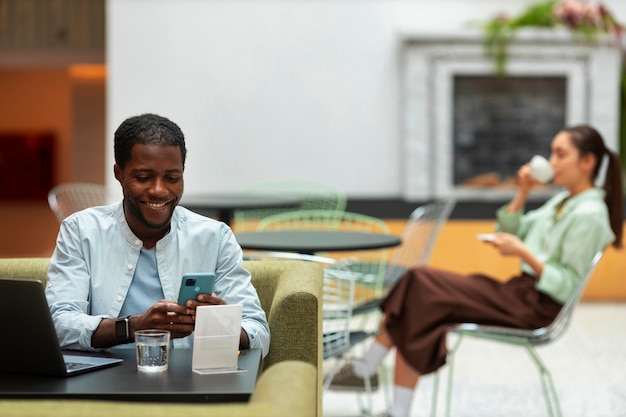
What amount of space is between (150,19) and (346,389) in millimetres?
4505

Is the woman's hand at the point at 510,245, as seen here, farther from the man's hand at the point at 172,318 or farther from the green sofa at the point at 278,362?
the man's hand at the point at 172,318

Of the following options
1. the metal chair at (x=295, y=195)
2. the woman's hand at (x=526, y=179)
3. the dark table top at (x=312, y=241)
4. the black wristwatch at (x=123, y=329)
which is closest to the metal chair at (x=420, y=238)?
the dark table top at (x=312, y=241)

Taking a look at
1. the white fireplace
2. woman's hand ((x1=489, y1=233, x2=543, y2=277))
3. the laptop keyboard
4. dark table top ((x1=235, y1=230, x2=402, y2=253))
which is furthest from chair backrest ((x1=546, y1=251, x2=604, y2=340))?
the white fireplace

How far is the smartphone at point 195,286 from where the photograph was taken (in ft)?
7.16

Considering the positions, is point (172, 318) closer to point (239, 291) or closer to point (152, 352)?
point (152, 352)

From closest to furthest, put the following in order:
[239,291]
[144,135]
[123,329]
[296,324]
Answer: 1. [123,329]
2. [144,135]
3. [239,291]
4. [296,324]

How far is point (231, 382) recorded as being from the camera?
80.3 inches

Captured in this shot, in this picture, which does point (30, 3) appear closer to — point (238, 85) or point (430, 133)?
point (238, 85)

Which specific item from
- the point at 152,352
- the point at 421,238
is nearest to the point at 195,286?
the point at 152,352

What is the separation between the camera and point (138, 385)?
2002 mm

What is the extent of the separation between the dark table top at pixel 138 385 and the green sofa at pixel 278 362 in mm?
90

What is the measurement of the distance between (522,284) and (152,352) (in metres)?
2.45

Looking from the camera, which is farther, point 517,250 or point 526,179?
point 526,179

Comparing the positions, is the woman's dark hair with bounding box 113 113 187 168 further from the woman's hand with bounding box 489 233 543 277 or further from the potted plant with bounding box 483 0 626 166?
the potted plant with bounding box 483 0 626 166
